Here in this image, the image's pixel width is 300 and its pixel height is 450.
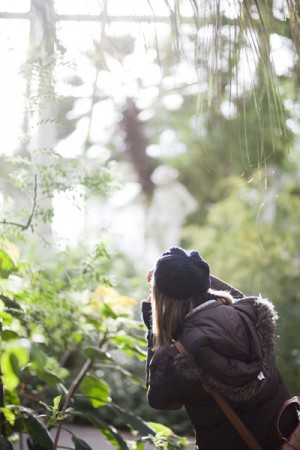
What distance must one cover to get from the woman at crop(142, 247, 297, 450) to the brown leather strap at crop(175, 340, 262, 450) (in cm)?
2

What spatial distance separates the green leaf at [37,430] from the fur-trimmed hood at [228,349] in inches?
28.7

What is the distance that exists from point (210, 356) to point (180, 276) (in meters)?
0.34

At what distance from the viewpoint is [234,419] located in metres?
2.90

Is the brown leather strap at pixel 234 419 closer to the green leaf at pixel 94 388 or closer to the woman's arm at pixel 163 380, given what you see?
the woman's arm at pixel 163 380

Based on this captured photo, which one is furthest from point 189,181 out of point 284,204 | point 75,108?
point 284,204

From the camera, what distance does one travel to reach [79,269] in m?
3.99

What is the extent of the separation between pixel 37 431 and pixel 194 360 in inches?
32.4

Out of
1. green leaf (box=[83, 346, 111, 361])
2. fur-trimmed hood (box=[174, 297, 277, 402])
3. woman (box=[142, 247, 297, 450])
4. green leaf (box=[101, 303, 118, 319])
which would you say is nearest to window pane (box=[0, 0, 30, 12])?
woman (box=[142, 247, 297, 450])

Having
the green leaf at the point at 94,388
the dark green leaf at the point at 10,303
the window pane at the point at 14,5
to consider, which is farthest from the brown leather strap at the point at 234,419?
the window pane at the point at 14,5

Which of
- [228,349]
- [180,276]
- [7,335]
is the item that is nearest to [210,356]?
[228,349]

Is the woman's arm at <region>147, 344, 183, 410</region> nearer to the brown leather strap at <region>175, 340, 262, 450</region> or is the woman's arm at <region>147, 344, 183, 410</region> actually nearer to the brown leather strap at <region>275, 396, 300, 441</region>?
the brown leather strap at <region>175, 340, 262, 450</region>

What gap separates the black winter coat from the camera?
283 cm

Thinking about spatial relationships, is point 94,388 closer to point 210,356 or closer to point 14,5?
point 210,356

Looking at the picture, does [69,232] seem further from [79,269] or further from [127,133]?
[127,133]
